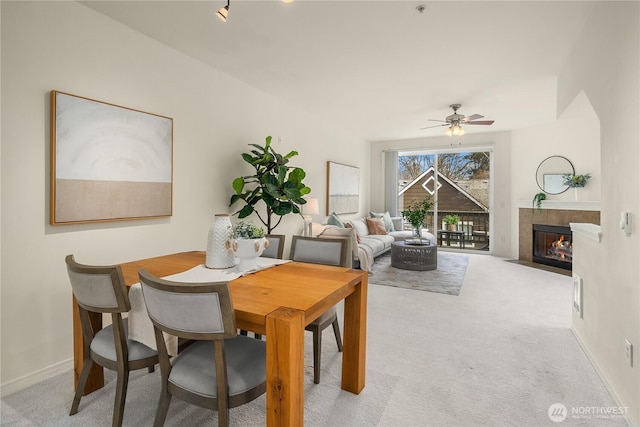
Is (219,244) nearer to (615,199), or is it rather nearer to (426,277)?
(615,199)

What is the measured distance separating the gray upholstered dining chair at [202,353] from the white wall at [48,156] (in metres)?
1.34

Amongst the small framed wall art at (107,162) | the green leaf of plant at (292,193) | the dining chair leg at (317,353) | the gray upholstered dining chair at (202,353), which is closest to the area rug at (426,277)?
the green leaf of plant at (292,193)

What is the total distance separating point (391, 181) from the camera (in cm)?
769

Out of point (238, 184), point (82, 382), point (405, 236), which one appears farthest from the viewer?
point (405, 236)

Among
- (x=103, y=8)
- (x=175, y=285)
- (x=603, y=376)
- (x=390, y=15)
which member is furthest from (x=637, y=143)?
(x=103, y=8)

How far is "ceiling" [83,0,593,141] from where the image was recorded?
239cm

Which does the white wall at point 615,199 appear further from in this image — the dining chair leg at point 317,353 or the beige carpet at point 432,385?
the dining chair leg at point 317,353

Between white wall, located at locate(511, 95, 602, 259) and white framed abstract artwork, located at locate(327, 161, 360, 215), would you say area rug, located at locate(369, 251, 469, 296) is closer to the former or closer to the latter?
white framed abstract artwork, located at locate(327, 161, 360, 215)

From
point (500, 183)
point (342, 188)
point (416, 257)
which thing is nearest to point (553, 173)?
point (500, 183)

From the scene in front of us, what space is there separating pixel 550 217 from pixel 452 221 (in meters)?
2.14

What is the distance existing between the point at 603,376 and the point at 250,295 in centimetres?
234

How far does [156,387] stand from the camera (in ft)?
6.70

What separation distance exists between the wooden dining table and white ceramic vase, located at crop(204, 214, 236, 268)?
19 cm

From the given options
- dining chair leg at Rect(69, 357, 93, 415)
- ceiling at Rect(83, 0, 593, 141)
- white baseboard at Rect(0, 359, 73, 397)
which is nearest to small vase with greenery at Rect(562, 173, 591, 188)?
ceiling at Rect(83, 0, 593, 141)
